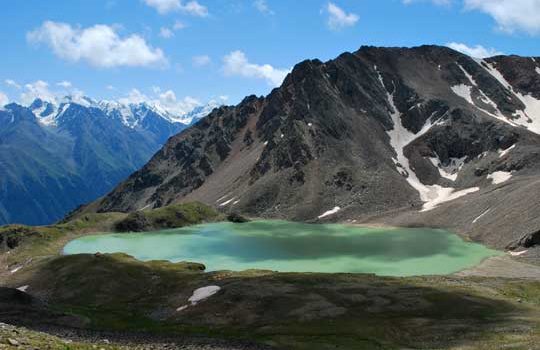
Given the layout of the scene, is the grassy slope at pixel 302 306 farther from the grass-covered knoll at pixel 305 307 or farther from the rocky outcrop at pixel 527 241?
the rocky outcrop at pixel 527 241

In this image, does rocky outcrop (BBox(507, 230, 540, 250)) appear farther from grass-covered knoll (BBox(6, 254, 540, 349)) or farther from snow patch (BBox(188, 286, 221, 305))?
snow patch (BBox(188, 286, 221, 305))

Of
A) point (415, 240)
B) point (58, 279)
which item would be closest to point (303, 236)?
point (415, 240)

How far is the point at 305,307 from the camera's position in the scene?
62.5 m

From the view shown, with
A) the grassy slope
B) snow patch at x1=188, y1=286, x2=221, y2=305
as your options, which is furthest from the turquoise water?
snow patch at x1=188, y1=286, x2=221, y2=305

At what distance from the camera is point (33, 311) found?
60.6m

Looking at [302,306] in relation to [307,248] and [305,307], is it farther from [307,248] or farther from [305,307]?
[307,248]

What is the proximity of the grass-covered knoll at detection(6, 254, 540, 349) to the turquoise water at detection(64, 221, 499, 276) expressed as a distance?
30.7 metres

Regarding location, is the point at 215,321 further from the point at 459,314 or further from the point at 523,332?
the point at 523,332

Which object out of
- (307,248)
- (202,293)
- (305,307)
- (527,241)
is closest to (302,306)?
Answer: (305,307)

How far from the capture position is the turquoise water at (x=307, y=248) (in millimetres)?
122125

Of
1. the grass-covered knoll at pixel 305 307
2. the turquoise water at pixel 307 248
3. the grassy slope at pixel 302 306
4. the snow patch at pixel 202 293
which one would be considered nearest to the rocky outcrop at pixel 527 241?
the turquoise water at pixel 307 248

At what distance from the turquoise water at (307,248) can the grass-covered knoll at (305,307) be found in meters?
30.7

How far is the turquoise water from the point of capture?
122125mm

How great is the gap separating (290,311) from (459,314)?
18.8 m
